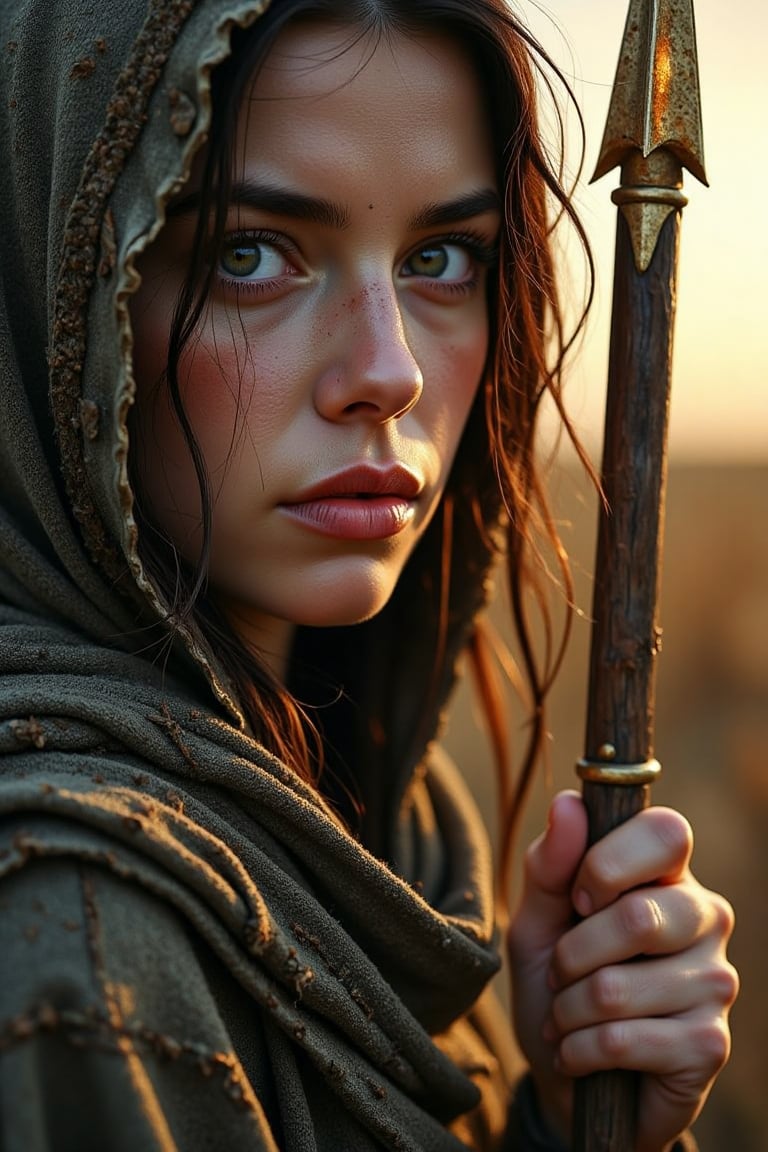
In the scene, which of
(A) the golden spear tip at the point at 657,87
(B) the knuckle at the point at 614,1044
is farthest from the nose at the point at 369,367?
(B) the knuckle at the point at 614,1044

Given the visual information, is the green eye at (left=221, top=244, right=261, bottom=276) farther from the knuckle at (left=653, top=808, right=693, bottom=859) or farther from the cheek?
the knuckle at (left=653, top=808, right=693, bottom=859)

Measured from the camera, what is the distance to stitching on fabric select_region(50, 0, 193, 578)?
3.95ft

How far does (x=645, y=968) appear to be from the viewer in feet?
4.67

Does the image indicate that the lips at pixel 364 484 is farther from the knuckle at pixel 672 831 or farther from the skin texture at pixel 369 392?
the knuckle at pixel 672 831

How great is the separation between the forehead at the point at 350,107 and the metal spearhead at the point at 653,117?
8.2 inches

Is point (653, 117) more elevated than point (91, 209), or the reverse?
point (653, 117)

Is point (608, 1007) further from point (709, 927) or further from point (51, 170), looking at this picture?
point (51, 170)

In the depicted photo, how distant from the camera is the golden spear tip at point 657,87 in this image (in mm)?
1384

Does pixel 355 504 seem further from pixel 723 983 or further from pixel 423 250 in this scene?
pixel 723 983

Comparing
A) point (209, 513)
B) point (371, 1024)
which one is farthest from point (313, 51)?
point (371, 1024)

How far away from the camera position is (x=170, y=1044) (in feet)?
3.19

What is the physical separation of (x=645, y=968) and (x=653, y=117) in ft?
3.39

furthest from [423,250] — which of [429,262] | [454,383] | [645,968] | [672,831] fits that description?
[645,968]

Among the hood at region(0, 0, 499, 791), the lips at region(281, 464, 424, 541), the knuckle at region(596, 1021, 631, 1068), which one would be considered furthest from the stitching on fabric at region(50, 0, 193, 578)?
the knuckle at region(596, 1021, 631, 1068)
